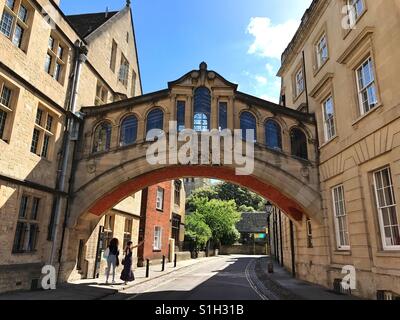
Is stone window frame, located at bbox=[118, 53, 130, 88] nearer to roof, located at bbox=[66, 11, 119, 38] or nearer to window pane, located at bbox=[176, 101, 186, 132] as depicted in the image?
roof, located at bbox=[66, 11, 119, 38]

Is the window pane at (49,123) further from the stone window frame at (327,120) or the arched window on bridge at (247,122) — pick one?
the stone window frame at (327,120)

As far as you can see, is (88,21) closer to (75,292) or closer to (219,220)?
(75,292)

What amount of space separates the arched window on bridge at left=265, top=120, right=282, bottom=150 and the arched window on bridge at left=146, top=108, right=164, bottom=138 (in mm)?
4773

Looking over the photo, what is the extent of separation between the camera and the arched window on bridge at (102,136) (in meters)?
14.9

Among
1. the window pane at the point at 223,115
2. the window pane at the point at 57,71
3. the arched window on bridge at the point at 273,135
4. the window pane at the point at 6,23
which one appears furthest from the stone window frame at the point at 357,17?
the window pane at the point at 6,23

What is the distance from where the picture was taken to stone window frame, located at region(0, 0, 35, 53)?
34.6ft

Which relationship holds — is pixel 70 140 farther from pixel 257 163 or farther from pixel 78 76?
pixel 257 163

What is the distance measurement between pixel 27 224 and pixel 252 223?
51.5 meters

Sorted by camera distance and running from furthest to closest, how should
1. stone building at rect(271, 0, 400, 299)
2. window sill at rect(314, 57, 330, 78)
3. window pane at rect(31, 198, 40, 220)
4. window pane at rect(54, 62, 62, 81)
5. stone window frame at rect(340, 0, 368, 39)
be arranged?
window sill at rect(314, 57, 330, 78)
window pane at rect(54, 62, 62, 81)
window pane at rect(31, 198, 40, 220)
stone window frame at rect(340, 0, 368, 39)
stone building at rect(271, 0, 400, 299)

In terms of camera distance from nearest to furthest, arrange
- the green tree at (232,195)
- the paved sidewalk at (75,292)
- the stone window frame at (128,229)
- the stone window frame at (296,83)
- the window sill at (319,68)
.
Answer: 1. the paved sidewalk at (75,292)
2. the window sill at (319,68)
3. the stone window frame at (296,83)
4. the stone window frame at (128,229)
5. the green tree at (232,195)

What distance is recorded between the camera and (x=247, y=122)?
14828 millimetres

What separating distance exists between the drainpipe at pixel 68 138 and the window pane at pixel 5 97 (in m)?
3.22

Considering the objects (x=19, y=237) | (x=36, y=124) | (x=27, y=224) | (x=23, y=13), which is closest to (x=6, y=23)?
(x=23, y=13)

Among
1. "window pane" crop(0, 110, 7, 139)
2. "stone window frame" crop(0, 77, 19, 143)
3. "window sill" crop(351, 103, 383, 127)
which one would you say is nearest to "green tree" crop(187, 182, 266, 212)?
"window sill" crop(351, 103, 383, 127)
